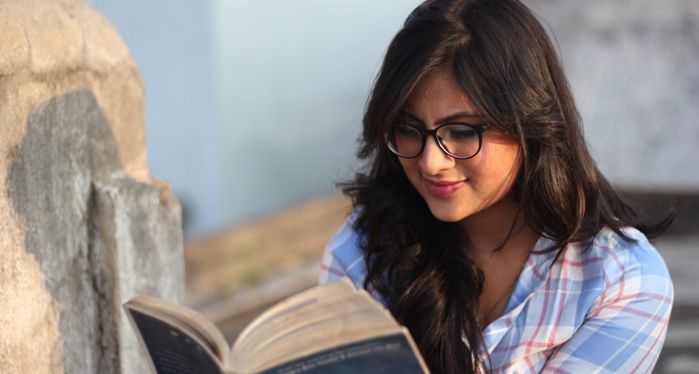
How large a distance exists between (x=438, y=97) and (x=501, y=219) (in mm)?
367

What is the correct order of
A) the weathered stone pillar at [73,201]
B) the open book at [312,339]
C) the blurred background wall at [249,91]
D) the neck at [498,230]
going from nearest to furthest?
1. the open book at [312,339]
2. the weathered stone pillar at [73,201]
3. the neck at [498,230]
4. the blurred background wall at [249,91]

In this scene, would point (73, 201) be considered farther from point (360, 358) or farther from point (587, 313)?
point (587, 313)

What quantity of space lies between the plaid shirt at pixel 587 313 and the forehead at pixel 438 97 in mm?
360

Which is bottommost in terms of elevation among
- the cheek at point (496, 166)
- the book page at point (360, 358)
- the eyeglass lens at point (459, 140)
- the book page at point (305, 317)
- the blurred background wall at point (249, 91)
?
the blurred background wall at point (249, 91)

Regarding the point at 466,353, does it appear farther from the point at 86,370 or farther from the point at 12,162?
the point at 12,162

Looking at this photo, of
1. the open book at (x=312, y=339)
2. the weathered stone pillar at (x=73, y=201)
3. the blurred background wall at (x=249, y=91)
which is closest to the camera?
the open book at (x=312, y=339)

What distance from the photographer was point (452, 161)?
2.21 meters

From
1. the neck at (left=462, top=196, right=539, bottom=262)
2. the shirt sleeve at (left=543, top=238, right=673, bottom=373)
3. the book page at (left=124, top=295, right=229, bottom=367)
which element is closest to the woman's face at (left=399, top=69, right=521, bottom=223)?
the neck at (left=462, top=196, right=539, bottom=262)

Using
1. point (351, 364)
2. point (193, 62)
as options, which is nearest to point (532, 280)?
point (351, 364)

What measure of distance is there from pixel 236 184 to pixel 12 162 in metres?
4.59

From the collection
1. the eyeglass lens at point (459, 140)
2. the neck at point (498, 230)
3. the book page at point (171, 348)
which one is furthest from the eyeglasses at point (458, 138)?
the book page at point (171, 348)

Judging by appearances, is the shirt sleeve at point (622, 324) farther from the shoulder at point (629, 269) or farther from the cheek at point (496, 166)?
the cheek at point (496, 166)

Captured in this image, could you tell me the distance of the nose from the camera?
2193mm

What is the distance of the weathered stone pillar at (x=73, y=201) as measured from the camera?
218 cm
